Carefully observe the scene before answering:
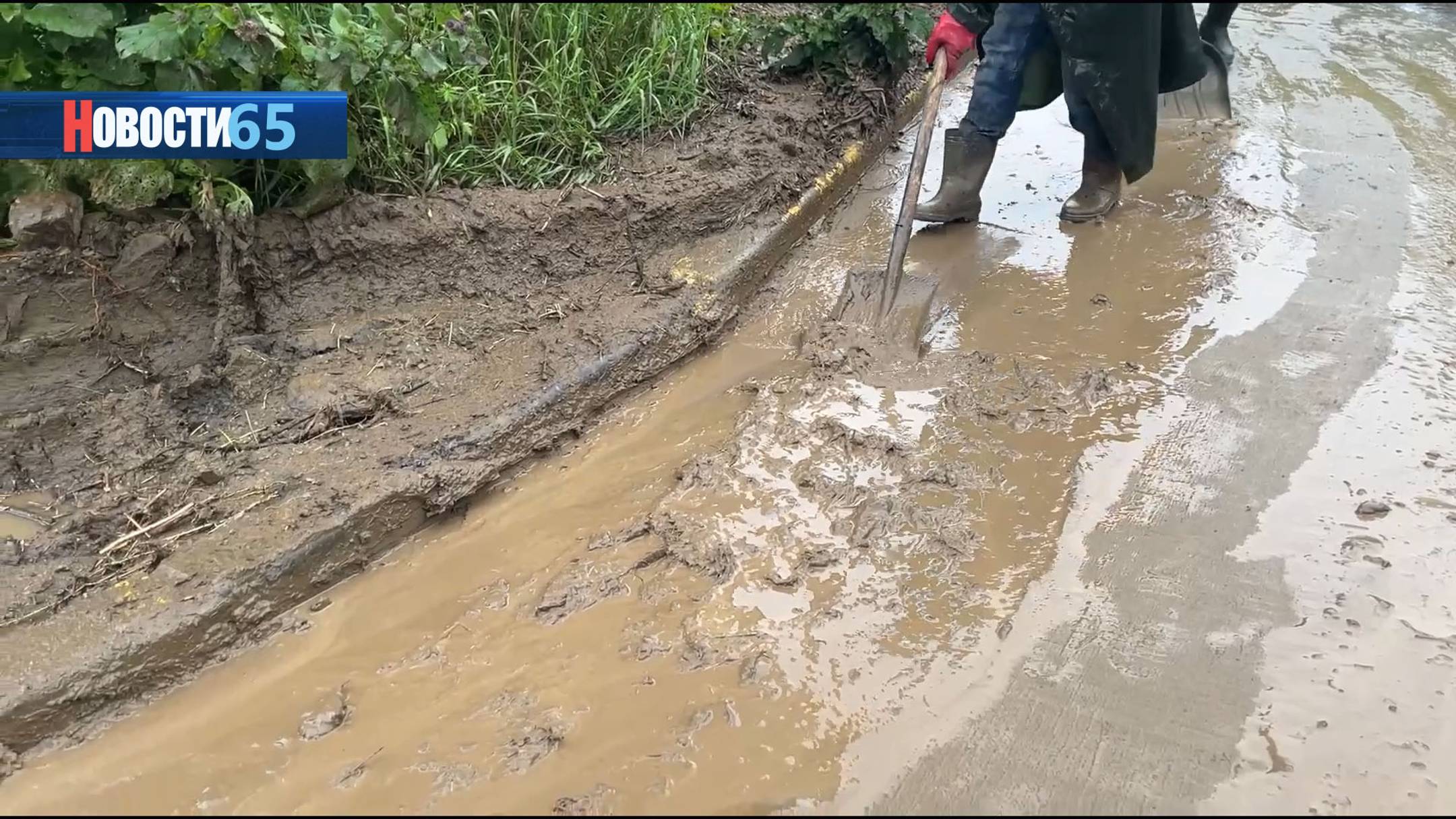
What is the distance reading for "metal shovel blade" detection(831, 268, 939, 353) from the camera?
3393mm

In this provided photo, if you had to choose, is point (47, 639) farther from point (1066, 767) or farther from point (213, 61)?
point (1066, 767)

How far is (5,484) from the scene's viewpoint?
2.82 metres

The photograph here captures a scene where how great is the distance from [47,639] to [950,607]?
2.08 meters

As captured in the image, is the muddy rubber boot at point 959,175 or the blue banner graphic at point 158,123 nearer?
the blue banner graphic at point 158,123

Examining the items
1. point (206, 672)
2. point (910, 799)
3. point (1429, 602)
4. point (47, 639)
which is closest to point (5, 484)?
point (47, 639)

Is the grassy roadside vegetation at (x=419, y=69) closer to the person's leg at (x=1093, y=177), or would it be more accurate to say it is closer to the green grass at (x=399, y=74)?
the green grass at (x=399, y=74)

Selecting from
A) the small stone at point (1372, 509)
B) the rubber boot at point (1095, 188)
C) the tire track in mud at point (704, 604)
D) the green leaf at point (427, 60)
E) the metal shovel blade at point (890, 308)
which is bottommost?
the tire track in mud at point (704, 604)

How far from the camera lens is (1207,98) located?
15.7ft

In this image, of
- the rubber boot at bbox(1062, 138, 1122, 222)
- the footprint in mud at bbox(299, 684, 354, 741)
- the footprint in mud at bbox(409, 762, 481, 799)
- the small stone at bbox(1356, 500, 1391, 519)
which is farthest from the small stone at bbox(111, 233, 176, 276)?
the small stone at bbox(1356, 500, 1391, 519)

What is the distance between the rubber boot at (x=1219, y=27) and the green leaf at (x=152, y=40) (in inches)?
206

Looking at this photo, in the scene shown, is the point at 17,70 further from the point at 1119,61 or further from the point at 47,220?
the point at 1119,61

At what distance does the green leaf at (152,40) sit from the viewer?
2.80 meters

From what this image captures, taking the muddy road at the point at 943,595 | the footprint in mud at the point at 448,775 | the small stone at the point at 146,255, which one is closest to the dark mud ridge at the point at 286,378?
the small stone at the point at 146,255

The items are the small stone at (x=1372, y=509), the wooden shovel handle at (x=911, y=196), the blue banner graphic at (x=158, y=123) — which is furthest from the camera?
the wooden shovel handle at (x=911, y=196)
